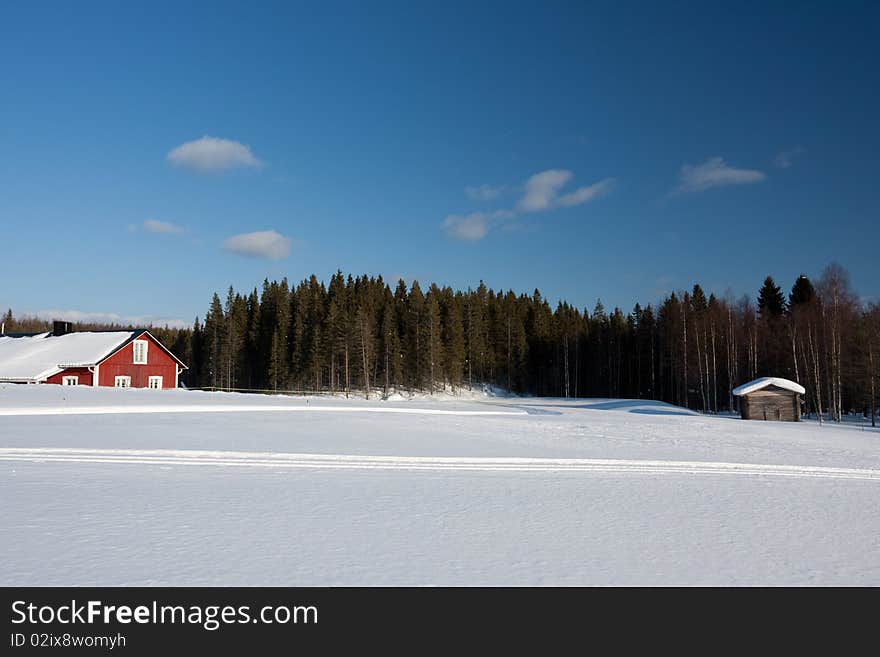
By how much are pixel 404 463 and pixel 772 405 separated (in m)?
32.2

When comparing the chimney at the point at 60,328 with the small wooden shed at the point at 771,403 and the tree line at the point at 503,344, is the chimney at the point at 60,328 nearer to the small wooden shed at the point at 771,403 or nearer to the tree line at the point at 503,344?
the tree line at the point at 503,344

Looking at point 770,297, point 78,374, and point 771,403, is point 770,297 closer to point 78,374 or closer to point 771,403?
point 771,403

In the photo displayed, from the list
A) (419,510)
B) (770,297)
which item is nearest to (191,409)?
(419,510)

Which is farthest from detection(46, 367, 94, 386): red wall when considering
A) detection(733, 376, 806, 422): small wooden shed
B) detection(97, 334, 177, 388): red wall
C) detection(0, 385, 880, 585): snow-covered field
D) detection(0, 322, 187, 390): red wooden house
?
detection(733, 376, 806, 422): small wooden shed

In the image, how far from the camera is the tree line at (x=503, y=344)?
5638 cm

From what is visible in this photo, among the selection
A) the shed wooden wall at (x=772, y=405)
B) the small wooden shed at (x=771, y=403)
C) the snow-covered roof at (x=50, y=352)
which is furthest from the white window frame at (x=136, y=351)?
the shed wooden wall at (x=772, y=405)

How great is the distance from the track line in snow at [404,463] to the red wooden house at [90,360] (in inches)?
1277

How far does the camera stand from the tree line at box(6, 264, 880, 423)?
5638 centimetres

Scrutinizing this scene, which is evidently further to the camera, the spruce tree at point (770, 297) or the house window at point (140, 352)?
the spruce tree at point (770, 297)

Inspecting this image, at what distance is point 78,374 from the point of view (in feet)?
144

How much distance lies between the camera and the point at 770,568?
22.8 feet

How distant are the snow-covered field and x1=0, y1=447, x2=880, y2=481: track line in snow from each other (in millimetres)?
84
